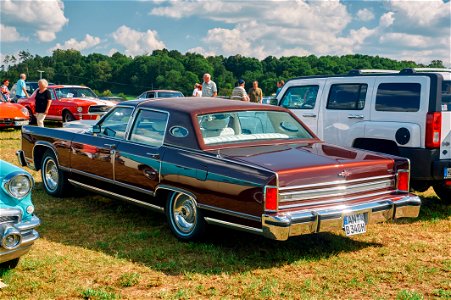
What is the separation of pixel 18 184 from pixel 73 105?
1407 centimetres

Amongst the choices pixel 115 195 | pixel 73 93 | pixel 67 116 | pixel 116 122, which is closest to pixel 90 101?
pixel 67 116

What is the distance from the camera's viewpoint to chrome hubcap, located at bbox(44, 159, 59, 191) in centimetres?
799

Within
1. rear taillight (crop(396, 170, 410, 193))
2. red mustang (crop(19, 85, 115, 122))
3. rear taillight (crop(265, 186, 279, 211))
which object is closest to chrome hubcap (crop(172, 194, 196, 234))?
rear taillight (crop(265, 186, 279, 211))

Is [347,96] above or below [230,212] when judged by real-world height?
above

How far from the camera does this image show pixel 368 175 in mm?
5449

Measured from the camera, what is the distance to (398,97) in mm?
7395

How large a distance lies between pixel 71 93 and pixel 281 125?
47.0 ft

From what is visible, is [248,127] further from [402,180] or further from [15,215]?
[15,215]

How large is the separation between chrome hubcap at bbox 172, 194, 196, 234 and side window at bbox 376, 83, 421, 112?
333cm

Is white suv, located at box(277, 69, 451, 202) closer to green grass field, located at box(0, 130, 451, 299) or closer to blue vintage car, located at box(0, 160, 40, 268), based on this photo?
green grass field, located at box(0, 130, 451, 299)

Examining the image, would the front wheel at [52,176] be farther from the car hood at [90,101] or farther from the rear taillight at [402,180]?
the car hood at [90,101]

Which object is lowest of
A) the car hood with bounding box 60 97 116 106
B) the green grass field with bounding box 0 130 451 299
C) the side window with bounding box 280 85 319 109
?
the green grass field with bounding box 0 130 451 299

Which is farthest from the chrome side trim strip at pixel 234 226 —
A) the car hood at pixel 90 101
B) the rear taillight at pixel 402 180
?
the car hood at pixel 90 101

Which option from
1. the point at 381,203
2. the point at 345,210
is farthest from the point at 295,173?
the point at 381,203
